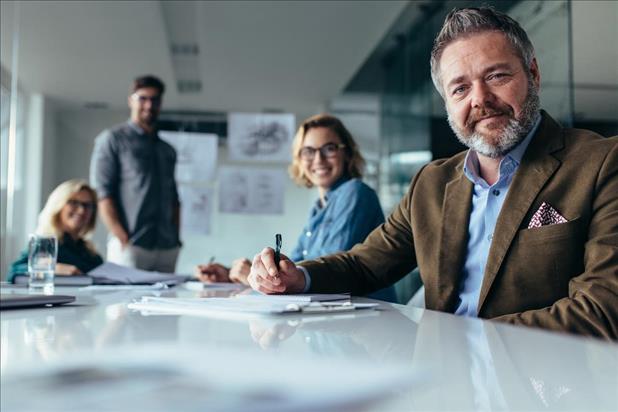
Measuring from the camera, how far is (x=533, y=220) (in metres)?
1.27

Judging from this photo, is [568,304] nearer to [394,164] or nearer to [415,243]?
[415,243]

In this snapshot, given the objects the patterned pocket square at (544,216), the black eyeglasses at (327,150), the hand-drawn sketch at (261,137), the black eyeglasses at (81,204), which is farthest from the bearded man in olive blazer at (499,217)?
the hand-drawn sketch at (261,137)

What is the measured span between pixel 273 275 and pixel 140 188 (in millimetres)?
2490

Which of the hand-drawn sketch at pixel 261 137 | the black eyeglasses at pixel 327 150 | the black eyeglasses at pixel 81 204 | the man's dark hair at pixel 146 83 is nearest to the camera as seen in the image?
the black eyeglasses at pixel 327 150

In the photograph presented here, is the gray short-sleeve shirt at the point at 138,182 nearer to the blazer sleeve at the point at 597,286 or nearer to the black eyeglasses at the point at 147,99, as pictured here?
the black eyeglasses at the point at 147,99

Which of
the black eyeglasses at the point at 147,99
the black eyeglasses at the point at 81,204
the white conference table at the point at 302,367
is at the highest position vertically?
the black eyeglasses at the point at 147,99

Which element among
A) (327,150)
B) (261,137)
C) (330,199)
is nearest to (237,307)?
(330,199)

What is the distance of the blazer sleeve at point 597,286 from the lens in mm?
1027

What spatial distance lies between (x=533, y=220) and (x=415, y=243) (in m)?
0.31

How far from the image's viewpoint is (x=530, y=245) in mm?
1258

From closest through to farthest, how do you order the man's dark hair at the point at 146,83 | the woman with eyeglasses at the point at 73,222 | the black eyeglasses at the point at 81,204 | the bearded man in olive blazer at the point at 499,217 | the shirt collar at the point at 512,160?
the bearded man in olive blazer at the point at 499,217
the shirt collar at the point at 512,160
the woman with eyeglasses at the point at 73,222
the black eyeglasses at the point at 81,204
the man's dark hair at the point at 146,83

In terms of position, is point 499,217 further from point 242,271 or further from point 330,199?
point 330,199

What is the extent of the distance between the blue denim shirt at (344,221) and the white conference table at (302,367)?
4.44 ft

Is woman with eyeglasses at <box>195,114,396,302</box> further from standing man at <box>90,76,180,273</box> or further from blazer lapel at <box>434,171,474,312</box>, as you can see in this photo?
standing man at <box>90,76,180,273</box>
